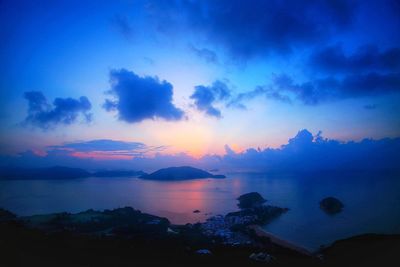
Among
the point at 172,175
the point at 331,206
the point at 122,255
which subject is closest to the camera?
the point at 122,255

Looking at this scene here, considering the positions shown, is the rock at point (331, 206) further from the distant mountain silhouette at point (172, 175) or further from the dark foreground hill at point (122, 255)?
the distant mountain silhouette at point (172, 175)

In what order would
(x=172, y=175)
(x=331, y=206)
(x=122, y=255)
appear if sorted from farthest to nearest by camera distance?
(x=172, y=175) → (x=331, y=206) → (x=122, y=255)

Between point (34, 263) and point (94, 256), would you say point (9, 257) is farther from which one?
point (94, 256)

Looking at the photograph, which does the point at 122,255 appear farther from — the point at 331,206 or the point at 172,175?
the point at 172,175

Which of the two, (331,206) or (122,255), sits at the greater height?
(122,255)

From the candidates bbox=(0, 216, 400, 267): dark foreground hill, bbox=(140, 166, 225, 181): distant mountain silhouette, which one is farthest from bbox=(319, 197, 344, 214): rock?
bbox=(140, 166, 225, 181): distant mountain silhouette

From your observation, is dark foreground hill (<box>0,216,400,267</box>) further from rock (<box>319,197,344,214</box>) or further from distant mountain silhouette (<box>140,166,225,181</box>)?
distant mountain silhouette (<box>140,166,225,181</box>)

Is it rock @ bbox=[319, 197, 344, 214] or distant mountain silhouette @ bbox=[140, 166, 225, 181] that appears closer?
rock @ bbox=[319, 197, 344, 214]

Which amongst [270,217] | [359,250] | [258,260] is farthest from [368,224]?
[258,260]

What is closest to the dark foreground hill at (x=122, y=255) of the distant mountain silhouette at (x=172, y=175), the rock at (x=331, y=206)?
the rock at (x=331, y=206)

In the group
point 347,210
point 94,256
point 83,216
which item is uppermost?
point 94,256

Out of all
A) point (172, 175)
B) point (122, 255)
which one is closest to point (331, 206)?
point (122, 255)
